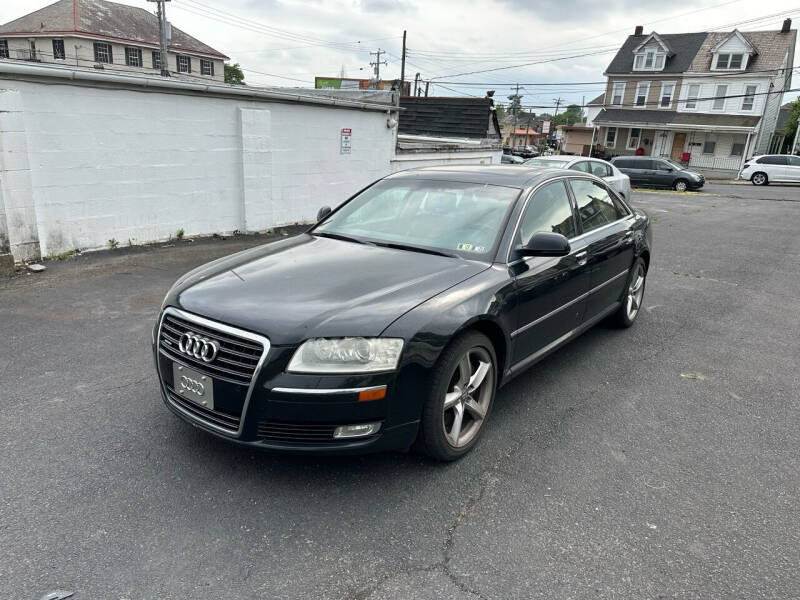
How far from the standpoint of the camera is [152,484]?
2.92m

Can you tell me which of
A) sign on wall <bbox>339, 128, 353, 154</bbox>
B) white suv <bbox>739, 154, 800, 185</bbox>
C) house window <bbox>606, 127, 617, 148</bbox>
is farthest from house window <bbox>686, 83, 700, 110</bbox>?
sign on wall <bbox>339, 128, 353, 154</bbox>

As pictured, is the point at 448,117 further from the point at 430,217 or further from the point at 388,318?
the point at 388,318

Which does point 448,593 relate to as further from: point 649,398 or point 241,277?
point 649,398

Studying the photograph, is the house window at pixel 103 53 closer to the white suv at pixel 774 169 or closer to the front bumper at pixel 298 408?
the white suv at pixel 774 169

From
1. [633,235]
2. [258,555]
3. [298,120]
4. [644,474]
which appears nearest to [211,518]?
[258,555]

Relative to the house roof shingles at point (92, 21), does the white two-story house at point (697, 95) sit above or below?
below

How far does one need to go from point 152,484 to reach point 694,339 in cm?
482

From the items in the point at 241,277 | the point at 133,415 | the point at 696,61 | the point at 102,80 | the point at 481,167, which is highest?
the point at 696,61

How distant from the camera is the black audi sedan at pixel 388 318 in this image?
8.93ft

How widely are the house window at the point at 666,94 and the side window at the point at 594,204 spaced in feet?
134

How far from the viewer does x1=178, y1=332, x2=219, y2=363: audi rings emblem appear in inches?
111

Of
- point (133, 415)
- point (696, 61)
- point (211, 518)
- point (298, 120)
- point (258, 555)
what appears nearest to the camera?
point (258, 555)

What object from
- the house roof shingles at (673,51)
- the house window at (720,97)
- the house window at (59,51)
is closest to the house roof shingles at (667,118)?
the house window at (720,97)

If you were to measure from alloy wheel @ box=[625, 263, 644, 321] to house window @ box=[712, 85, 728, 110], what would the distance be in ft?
130
